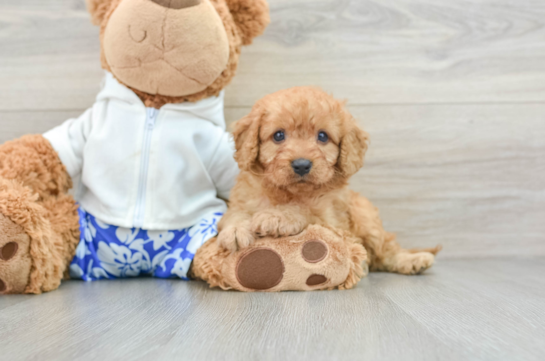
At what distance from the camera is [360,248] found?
1106 mm

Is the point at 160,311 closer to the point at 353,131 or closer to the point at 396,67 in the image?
the point at 353,131

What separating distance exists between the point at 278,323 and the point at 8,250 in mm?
677

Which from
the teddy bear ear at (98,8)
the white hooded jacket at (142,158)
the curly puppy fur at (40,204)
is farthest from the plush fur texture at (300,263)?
the teddy bear ear at (98,8)

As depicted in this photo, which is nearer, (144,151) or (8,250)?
(8,250)

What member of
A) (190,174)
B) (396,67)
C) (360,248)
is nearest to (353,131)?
(360,248)

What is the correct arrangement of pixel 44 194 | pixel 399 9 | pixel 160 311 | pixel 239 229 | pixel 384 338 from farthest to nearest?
pixel 399 9 < pixel 44 194 < pixel 239 229 < pixel 160 311 < pixel 384 338

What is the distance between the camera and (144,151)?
4.05 ft

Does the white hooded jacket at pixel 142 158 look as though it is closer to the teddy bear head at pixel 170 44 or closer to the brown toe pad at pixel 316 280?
the teddy bear head at pixel 170 44

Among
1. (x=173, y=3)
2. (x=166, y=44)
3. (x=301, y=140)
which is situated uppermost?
(x=173, y=3)

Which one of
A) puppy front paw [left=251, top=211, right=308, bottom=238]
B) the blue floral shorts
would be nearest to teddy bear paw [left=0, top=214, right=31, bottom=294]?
the blue floral shorts

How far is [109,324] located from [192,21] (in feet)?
2.50

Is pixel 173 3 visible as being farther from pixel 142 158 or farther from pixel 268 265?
pixel 268 265

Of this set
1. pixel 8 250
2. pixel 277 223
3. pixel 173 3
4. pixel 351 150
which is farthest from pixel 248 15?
pixel 8 250

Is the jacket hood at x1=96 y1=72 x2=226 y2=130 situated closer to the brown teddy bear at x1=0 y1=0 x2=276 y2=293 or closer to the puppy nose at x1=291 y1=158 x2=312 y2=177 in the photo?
the brown teddy bear at x1=0 y1=0 x2=276 y2=293
